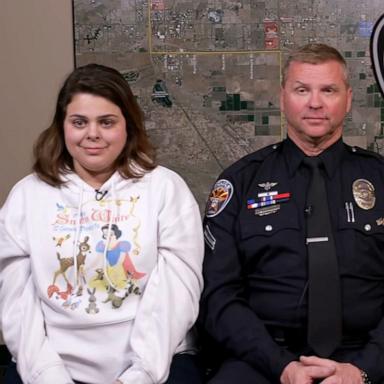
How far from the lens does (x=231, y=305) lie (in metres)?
2.10

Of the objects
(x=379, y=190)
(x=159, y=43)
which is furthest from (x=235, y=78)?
(x=379, y=190)

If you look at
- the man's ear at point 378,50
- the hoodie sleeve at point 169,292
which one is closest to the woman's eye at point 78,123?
the hoodie sleeve at point 169,292

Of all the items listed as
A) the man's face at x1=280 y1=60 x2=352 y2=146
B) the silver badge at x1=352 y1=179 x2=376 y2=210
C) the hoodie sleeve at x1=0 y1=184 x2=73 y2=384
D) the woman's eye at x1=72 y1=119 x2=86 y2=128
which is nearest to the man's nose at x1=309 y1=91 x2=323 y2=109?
the man's face at x1=280 y1=60 x2=352 y2=146

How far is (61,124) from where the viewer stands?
2.06m

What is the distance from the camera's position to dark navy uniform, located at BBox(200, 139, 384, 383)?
6.76 ft

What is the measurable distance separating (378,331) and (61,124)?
1.11 m

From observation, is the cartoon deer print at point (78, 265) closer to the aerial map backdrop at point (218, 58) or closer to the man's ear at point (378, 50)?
the aerial map backdrop at point (218, 58)

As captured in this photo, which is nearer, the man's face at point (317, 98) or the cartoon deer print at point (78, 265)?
the cartoon deer print at point (78, 265)

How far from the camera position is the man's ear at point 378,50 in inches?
112

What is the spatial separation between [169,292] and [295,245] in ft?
1.36

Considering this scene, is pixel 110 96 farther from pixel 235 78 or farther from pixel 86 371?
pixel 235 78

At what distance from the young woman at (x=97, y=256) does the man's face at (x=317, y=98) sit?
44 centimetres

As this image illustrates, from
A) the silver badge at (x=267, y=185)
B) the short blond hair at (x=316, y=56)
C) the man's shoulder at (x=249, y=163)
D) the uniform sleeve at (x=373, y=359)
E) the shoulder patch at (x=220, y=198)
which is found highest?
the short blond hair at (x=316, y=56)

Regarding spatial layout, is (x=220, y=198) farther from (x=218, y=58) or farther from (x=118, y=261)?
(x=218, y=58)
